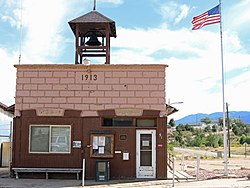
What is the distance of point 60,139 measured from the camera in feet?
60.8

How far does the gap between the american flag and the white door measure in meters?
6.16

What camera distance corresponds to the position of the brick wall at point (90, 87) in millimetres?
18406

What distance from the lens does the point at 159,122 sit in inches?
719

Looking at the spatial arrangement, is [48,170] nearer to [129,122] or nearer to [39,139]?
[39,139]

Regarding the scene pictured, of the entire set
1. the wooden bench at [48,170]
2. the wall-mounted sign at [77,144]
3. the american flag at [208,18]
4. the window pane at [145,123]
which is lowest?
the wooden bench at [48,170]

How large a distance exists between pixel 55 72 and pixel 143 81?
3.95 meters

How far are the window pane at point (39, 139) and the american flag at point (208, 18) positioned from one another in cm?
888

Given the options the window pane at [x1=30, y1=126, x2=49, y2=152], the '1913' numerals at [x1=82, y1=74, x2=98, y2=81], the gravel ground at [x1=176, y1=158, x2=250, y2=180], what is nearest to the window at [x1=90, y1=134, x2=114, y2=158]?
the window pane at [x1=30, y1=126, x2=49, y2=152]

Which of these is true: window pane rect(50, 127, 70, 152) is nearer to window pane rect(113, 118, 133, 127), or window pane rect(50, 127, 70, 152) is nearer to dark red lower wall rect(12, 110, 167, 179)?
dark red lower wall rect(12, 110, 167, 179)

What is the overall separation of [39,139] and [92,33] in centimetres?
586

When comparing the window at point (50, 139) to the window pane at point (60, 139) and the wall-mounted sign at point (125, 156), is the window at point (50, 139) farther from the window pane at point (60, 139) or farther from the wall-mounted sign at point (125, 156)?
the wall-mounted sign at point (125, 156)

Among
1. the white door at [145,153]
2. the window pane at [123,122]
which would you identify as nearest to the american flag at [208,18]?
the window pane at [123,122]

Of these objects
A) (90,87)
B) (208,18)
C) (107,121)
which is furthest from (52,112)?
(208,18)

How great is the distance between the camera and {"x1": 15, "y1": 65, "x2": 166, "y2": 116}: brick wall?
18.4 meters
